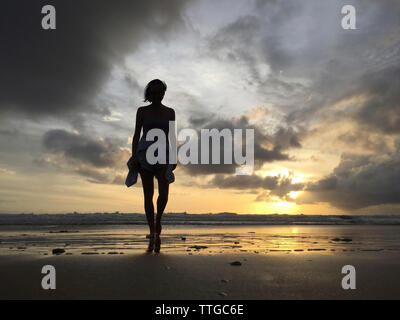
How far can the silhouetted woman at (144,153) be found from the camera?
4922mm

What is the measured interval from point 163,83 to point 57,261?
2.79 meters

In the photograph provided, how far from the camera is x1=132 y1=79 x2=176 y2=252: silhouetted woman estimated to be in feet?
16.1

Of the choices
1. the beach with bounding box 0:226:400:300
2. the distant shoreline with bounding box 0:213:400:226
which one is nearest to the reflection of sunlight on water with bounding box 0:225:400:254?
the beach with bounding box 0:226:400:300

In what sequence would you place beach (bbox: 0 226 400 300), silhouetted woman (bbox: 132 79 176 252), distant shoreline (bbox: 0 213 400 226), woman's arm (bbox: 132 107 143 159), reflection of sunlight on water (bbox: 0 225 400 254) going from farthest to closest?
1. distant shoreline (bbox: 0 213 400 226)
2. reflection of sunlight on water (bbox: 0 225 400 254)
3. woman's arm (bbox: 132 107 143 159)
4. silhouetted woman (bbox: 132 79 176 252)
5. beach (bbox: 0 226 400 300)

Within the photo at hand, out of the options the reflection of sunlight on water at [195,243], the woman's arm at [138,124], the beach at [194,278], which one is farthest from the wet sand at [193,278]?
the woman's arm at [138,124]

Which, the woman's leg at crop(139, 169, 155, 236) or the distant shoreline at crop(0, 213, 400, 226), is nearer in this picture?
the woman's leg at crop(139, 169, 155, 236)

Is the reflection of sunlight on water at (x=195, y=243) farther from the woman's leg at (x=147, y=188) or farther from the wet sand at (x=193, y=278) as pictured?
the wet sand at (x=193, y=278)

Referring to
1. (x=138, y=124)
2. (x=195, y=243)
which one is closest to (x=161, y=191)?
(x=138, y=124)

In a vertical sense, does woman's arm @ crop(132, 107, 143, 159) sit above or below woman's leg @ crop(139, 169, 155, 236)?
above

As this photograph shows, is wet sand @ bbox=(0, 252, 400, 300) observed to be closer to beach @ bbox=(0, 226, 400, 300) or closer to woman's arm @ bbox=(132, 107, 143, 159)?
beach @ bbox=(0, 226, 400, 300)
